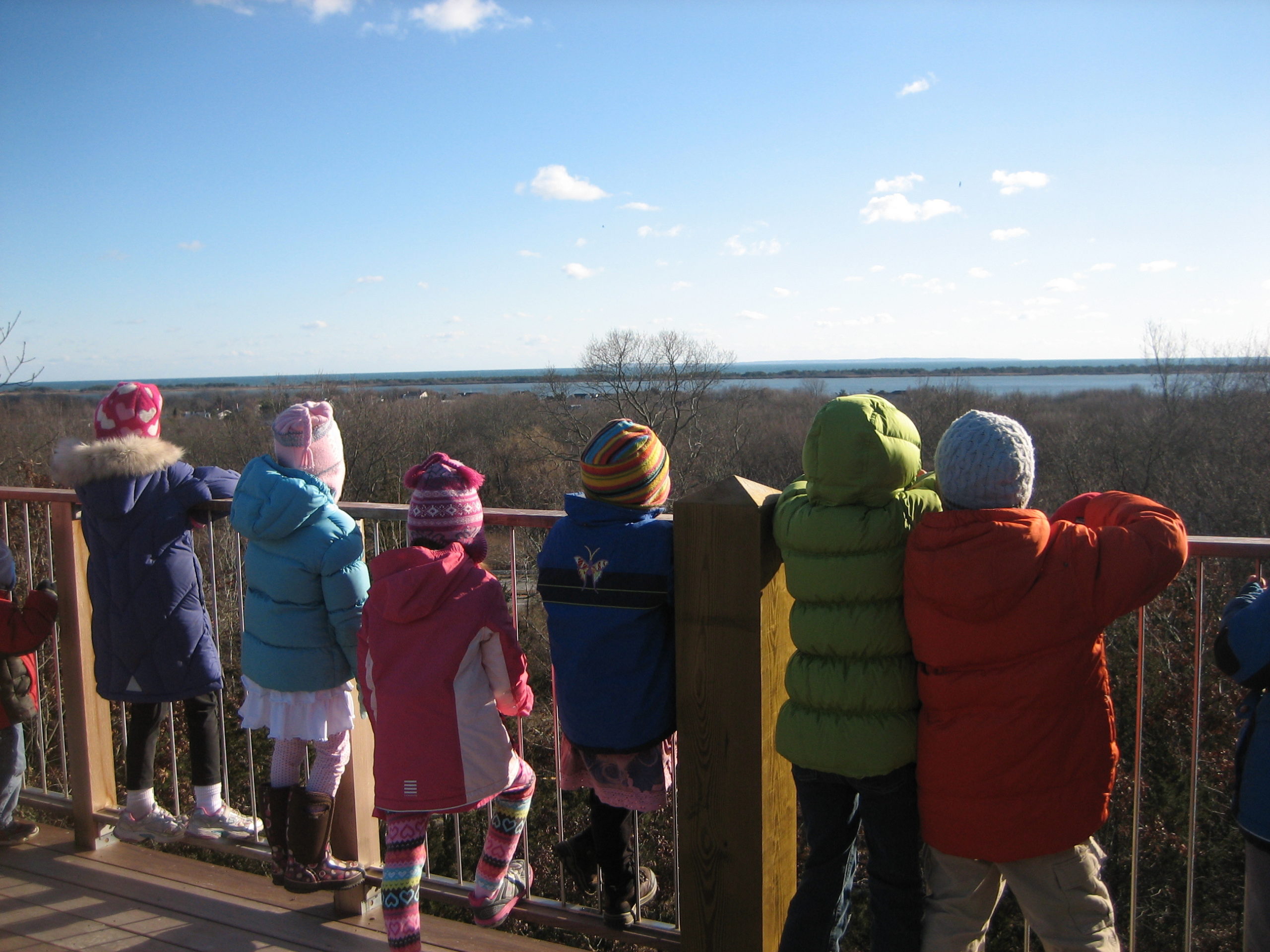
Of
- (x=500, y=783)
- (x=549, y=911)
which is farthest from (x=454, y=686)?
(x=549, y=911)

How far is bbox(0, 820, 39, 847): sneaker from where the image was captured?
10.3 ft

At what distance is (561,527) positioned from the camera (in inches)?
81.4

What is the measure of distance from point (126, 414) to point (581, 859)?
206 cm

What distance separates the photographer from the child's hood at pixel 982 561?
1660 mm

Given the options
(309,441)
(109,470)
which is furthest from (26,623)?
(309,441)

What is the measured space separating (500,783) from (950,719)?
110cm

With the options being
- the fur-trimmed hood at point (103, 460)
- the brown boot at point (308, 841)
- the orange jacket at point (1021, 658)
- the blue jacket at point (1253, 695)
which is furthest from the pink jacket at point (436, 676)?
the blue jacket at point (1253, 695)

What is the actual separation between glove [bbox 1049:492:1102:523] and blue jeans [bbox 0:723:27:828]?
11.6 feet

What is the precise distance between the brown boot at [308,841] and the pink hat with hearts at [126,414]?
4.32ft

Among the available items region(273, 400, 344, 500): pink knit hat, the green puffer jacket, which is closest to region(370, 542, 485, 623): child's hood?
region(273, 400, 344, 500): pink knit hat

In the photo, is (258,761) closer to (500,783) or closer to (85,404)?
(500,783)

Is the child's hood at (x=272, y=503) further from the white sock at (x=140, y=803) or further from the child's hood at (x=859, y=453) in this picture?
the child's hood at (x=859, y=453)

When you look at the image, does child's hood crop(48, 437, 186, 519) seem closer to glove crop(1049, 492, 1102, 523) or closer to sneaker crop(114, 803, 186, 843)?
sneaker crop(114, 803, 186, 843)

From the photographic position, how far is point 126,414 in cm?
285
